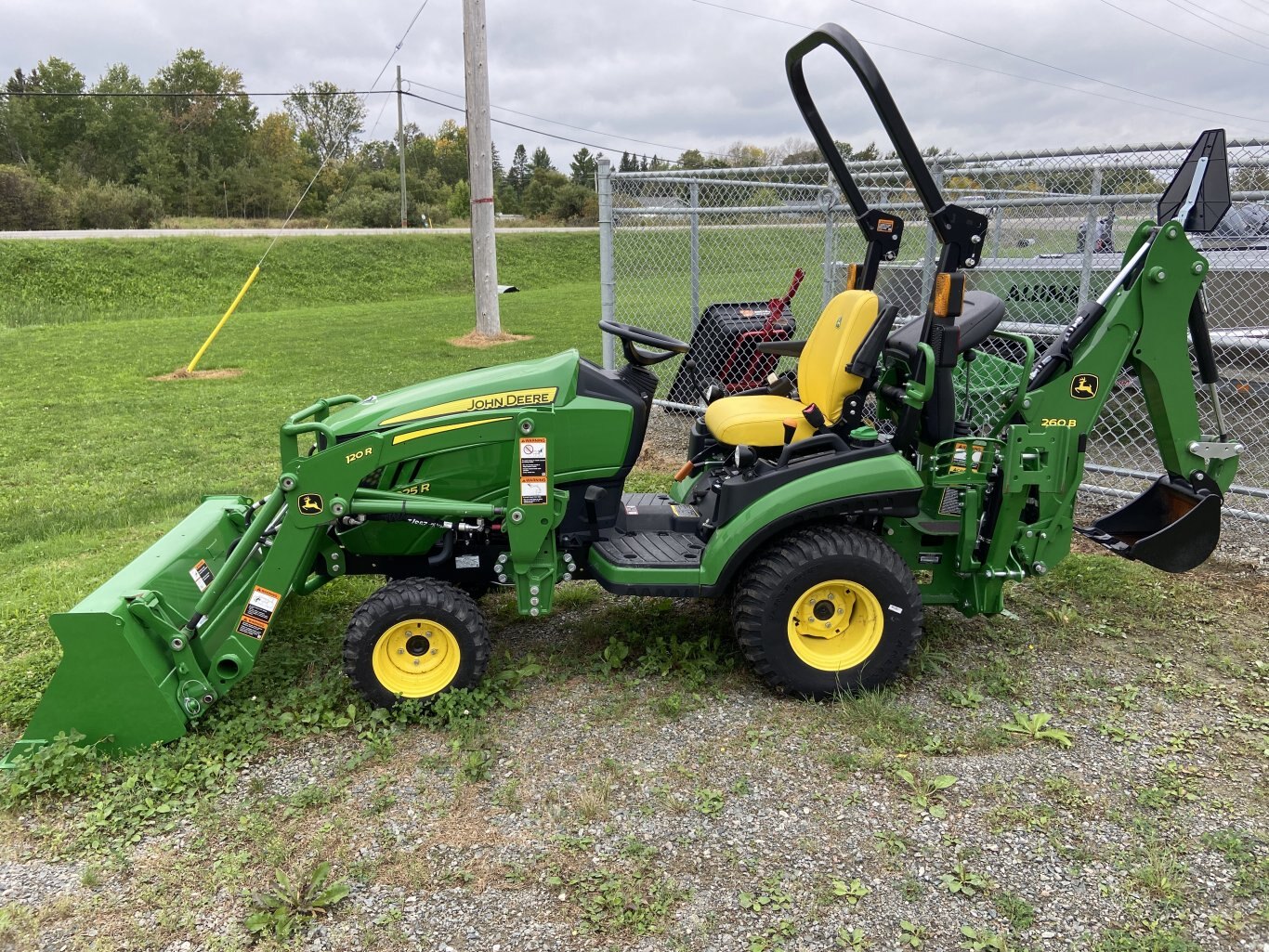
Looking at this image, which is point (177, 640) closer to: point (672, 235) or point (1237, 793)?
point (1237, 793)

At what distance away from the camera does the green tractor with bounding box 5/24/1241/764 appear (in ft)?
10.9

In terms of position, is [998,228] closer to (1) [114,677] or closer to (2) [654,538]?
(2) [654,538]

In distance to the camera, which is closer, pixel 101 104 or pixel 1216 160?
pixel 1216 160

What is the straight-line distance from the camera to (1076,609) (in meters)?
4.41

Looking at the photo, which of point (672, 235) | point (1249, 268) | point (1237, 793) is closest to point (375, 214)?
point (672, 235)


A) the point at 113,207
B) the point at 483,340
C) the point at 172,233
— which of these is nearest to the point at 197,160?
the point at 113,207

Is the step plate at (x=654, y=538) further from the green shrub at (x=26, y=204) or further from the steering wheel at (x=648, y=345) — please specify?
the green shrub at (x=26, y=204)

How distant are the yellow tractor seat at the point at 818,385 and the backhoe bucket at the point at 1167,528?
135 centimetres

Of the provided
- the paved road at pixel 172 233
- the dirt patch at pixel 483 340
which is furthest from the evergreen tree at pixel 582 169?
→ the dirt patch at pixel 483 340

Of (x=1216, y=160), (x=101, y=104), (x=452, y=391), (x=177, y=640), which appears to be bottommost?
(x=177, y=640)

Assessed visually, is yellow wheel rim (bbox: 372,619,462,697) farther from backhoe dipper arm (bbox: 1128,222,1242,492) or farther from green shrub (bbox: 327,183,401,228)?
green shrub (bbox: 327,183,401,228)

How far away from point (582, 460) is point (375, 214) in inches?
1362

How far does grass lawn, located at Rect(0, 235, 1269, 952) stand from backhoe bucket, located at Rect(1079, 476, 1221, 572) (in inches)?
17.7

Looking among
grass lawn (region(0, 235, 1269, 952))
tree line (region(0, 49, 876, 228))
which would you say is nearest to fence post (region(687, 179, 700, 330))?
grass lawn (region(0, 235, 1269, 952))
